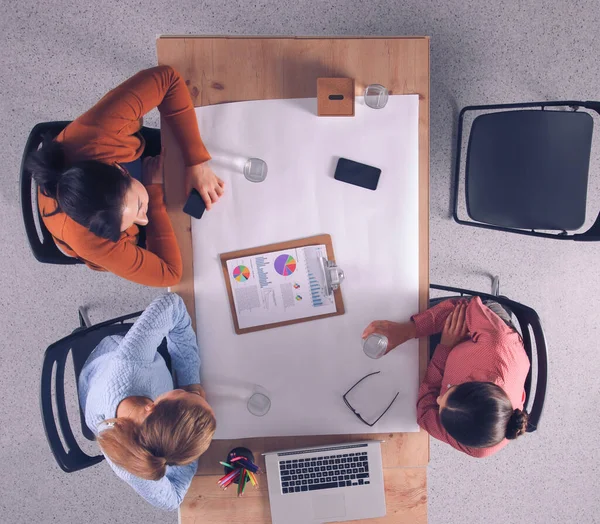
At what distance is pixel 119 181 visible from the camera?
1054 mm

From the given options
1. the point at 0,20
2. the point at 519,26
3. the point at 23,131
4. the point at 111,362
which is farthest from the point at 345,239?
the point at 0,20

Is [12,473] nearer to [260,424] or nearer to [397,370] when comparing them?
[260,424]

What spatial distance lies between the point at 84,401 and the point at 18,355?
80 cm

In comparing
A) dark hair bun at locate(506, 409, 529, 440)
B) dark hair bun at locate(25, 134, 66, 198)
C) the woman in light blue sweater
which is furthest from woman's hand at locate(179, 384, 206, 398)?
dark hair bun at locate(506, 409, 529, 440)

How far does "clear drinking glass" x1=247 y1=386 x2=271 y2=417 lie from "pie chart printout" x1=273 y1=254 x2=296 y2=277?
0.35 metres

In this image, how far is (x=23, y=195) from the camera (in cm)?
123

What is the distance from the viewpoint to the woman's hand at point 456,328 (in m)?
1.29

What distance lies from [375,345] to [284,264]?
0.34 m

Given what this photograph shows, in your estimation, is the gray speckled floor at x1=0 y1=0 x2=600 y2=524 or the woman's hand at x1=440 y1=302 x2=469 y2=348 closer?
the woman's hand at x1=440 y1=302 x2=469 y2=348

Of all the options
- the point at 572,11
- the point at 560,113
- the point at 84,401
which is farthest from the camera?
the point at 572,11

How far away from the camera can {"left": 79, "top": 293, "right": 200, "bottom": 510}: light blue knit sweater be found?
3.81ft

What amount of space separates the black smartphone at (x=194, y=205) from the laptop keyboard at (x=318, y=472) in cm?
74

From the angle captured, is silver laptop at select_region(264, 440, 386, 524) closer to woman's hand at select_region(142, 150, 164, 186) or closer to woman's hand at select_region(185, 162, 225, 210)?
woman's hand at select_region(185, 162, 225, 210)

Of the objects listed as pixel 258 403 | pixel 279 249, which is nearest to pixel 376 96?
pixel 279 249
